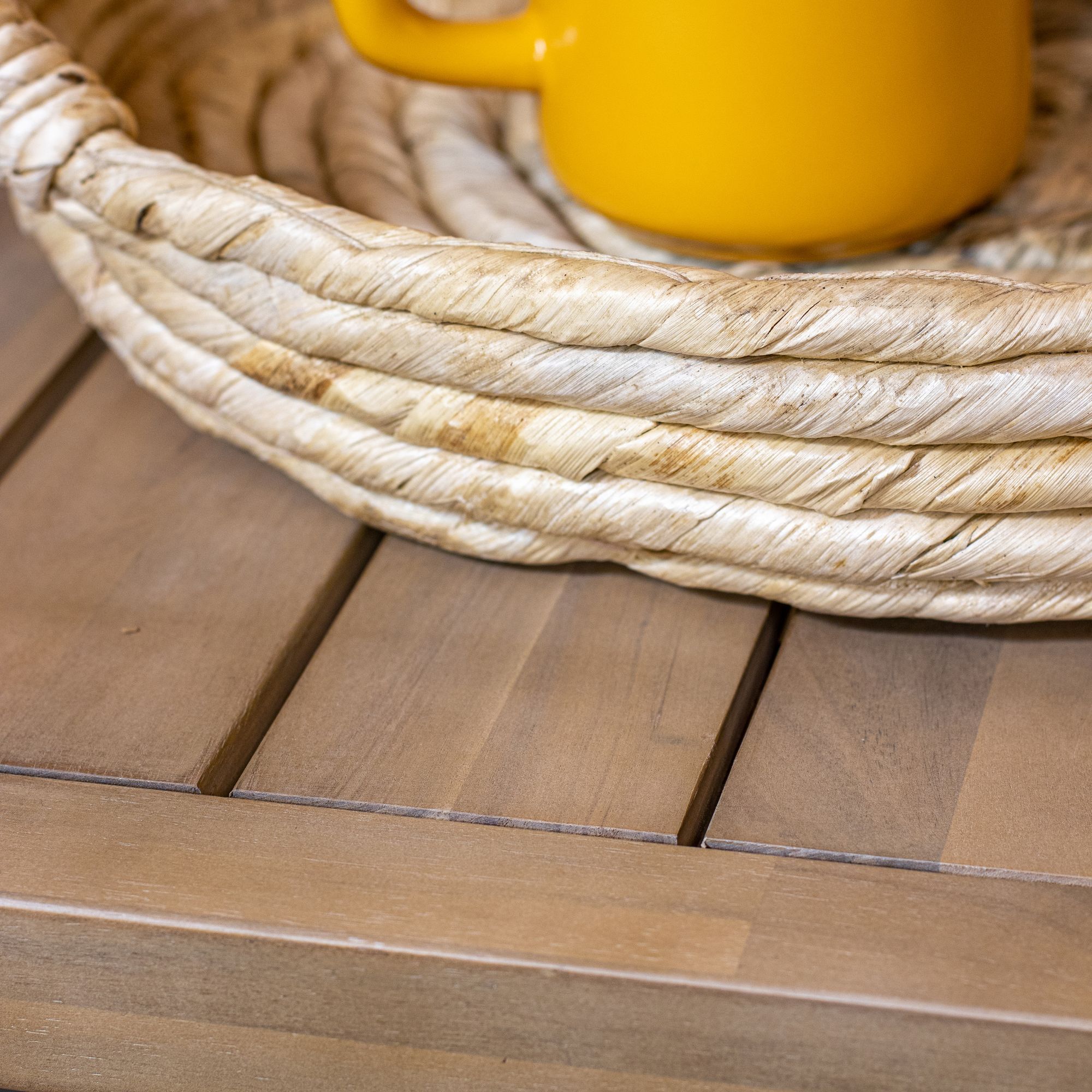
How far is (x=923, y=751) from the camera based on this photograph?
33cm

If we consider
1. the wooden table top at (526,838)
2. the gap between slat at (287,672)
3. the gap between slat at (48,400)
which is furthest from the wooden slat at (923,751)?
the gap between slat at (48,400)

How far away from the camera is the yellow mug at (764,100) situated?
0.37 metres

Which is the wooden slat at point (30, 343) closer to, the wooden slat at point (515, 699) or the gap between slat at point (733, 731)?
the wooden slat at point (515, 699)

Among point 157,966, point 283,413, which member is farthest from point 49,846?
point 283,413

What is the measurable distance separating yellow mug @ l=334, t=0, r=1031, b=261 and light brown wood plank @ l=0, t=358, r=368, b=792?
6.1 inches

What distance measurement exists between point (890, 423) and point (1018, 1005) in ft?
0.46

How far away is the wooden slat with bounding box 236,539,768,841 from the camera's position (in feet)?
1.06

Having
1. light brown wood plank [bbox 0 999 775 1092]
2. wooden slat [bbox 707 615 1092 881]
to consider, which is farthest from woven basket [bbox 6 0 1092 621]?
light brown wood plank [bbox 0 999 775 1092]

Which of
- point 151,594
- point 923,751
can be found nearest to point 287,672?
point 151,594

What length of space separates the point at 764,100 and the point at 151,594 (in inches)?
9.7

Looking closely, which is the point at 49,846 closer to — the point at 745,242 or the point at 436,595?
the point at 436,595

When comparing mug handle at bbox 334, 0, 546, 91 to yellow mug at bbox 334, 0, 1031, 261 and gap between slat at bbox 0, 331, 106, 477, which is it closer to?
yellow mug at bbox 334, 0, 1031, 261

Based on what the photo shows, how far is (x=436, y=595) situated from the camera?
390mm

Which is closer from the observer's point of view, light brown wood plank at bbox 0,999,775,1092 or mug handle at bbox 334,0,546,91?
light brown wood plank at bbox 0,999,775,1092
